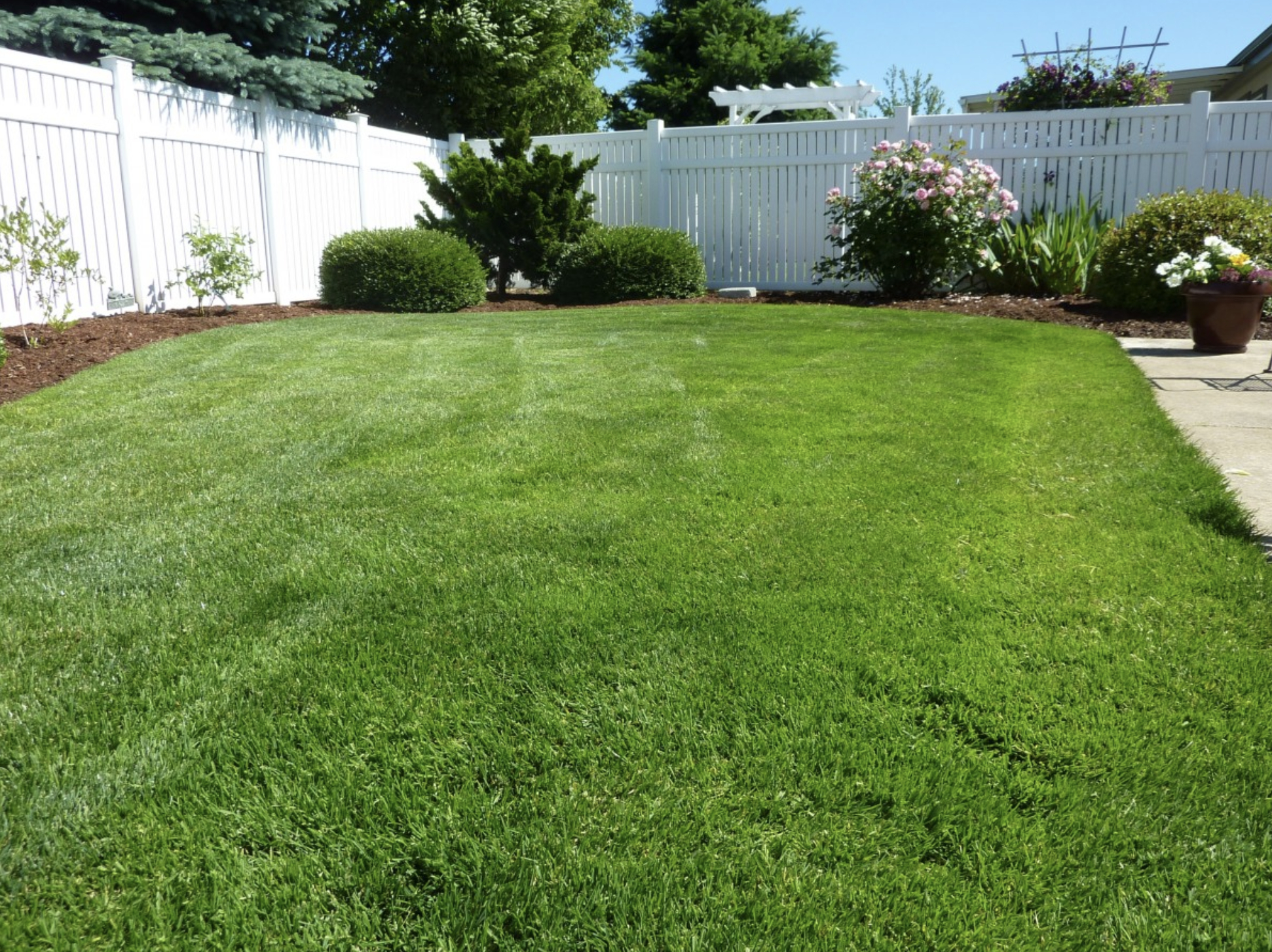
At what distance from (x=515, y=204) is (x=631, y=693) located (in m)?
9.90

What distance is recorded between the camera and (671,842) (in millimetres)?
1708

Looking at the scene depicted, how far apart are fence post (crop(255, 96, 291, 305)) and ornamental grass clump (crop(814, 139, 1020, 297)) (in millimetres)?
5969

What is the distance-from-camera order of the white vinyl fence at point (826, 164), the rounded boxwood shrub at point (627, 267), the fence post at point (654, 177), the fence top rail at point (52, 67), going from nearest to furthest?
the fence top rail at point (52, 67), the rounded boxwood shrub at point (627, 267), the white vinyl fence at point (826, 164), the fence post at point (654, 177)

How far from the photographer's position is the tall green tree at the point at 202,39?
9.92 meters

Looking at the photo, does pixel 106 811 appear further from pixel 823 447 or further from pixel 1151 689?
pixel 823 447

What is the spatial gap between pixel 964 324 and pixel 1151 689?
648cm

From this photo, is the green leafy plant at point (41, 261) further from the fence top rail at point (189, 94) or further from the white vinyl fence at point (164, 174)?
the fence top rail at point (189, 94)

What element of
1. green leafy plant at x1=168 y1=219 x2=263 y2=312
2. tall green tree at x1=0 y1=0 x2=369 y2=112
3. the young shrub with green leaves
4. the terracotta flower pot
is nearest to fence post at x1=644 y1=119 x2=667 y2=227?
the young shrub with green leaves

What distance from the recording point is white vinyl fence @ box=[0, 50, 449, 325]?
7.32 metres

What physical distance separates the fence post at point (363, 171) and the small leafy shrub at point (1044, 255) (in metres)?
7.25

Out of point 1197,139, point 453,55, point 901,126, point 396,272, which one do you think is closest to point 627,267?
point 396,272

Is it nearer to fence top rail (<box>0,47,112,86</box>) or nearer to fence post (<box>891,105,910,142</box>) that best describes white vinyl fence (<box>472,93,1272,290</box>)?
fence post (<box>891,105,910,142</box>)

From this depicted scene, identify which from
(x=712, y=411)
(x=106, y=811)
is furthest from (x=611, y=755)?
(x=712, y=411)

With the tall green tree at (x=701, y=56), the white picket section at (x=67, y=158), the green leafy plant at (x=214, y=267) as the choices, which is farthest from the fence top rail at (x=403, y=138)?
the tall green tree at (x=701, y=56)
